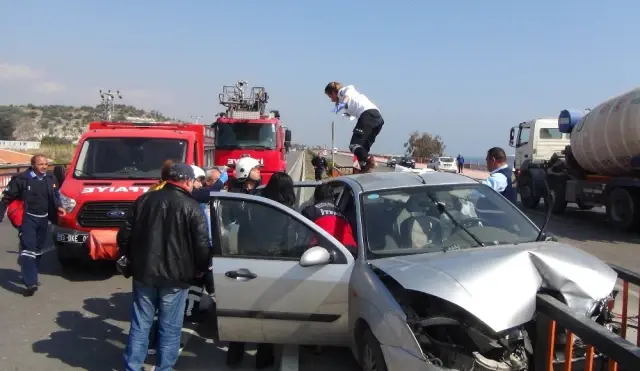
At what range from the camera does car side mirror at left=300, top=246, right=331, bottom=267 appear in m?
3.88

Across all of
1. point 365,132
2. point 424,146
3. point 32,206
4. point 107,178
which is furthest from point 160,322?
point 424,146

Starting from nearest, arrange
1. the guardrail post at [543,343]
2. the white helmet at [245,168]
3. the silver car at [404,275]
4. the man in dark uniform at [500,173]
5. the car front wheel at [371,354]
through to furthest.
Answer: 1. the guardrail post at [543,343]
2. the silver car at [404,275]
3. the car front wheel at [371,354]
4. the man in dark uniform at [500,173]
5. the white helmet at [245,168]

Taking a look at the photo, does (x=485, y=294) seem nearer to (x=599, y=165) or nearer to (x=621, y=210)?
(x=621, y=210)

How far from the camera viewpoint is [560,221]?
49.2 ft

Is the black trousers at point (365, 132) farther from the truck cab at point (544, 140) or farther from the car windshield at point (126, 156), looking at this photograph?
the truck cab at point (544, 140)

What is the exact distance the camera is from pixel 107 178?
8148mm

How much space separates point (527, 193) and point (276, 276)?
15.8 metres

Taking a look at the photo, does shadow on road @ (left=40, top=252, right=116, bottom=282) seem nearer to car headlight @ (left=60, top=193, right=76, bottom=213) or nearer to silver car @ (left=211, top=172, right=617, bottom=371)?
car headlight @ (left=60, top=193, right=76, bottom=213)

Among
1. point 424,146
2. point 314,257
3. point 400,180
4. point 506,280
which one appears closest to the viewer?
point 506,280

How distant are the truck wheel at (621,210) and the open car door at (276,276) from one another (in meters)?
10.9

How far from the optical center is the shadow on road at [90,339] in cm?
480

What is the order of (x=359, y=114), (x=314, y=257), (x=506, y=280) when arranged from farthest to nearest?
(x=359, y=114) → (x=314, y=257) → (x=506, y=280)

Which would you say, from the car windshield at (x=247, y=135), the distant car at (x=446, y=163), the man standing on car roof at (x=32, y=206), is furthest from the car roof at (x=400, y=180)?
the distant car at (x=446, y=163)

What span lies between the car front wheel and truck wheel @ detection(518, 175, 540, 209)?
1529 cm
